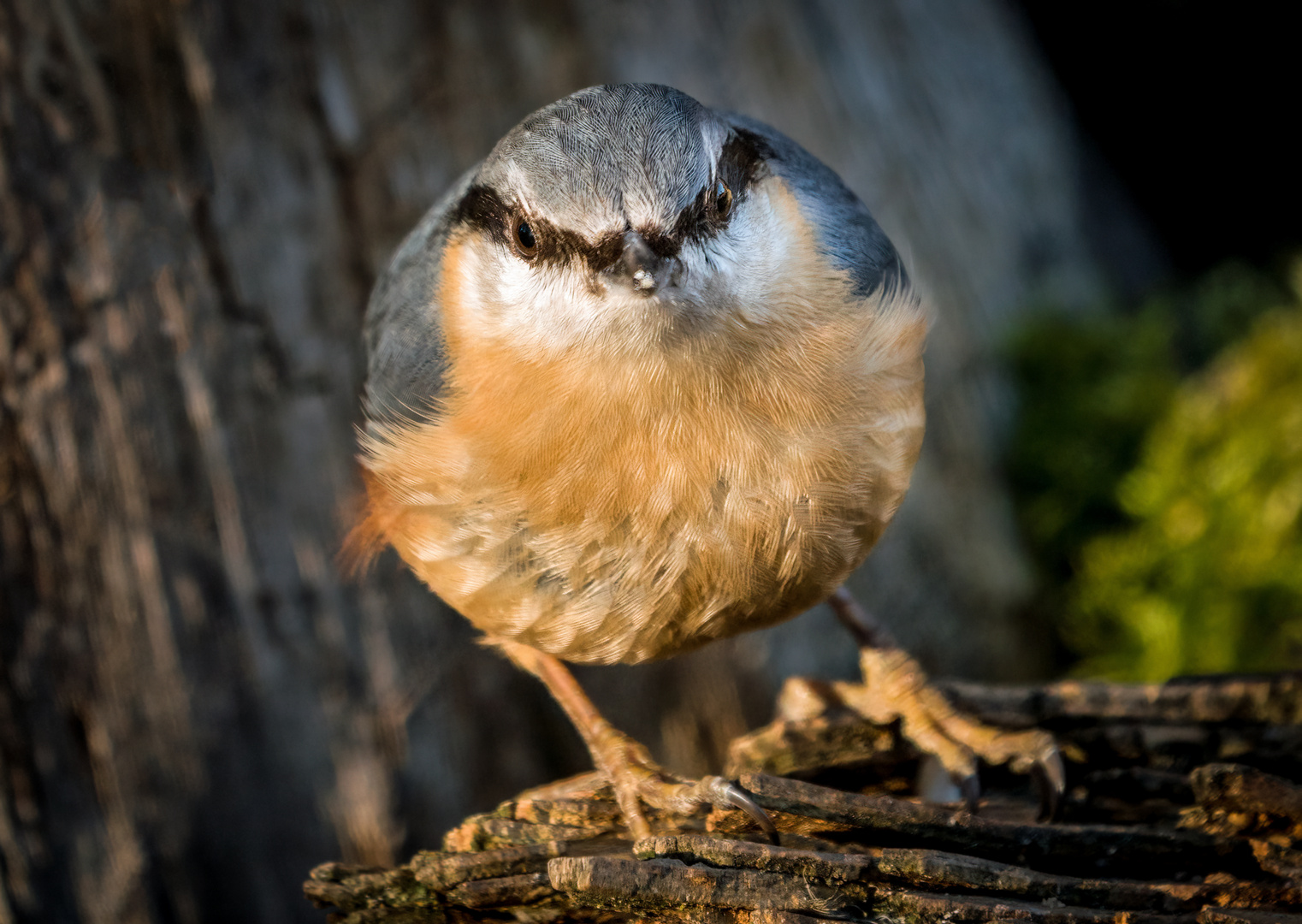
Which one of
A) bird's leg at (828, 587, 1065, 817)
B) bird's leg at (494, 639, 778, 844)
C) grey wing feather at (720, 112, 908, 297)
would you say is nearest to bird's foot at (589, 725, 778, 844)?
bird's leg at (494, 639, 778, 844)

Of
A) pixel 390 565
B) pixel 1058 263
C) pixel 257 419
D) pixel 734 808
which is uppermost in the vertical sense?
pixel 1058 263

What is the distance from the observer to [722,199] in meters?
1.61

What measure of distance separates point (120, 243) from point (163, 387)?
0.35m

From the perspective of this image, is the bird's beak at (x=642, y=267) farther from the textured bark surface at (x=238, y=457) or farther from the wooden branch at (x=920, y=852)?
the textured bark surface at (x=238, y=457)

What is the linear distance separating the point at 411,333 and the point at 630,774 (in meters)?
0.93

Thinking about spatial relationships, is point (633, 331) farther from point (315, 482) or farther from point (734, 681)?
point (734, 681)

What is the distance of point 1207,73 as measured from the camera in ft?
15.2

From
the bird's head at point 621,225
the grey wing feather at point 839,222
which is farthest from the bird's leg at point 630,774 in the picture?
the grey wing feather at point 839,222

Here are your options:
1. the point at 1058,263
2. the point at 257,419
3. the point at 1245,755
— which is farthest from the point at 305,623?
the point at 1058,263

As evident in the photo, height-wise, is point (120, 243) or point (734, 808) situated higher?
point (120, 243)

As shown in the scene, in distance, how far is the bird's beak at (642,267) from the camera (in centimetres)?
145

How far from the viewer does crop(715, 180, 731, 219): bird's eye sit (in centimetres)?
159

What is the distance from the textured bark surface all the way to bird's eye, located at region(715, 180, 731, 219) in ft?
3.28

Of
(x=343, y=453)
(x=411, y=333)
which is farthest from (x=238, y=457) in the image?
(x=411, y=333)
